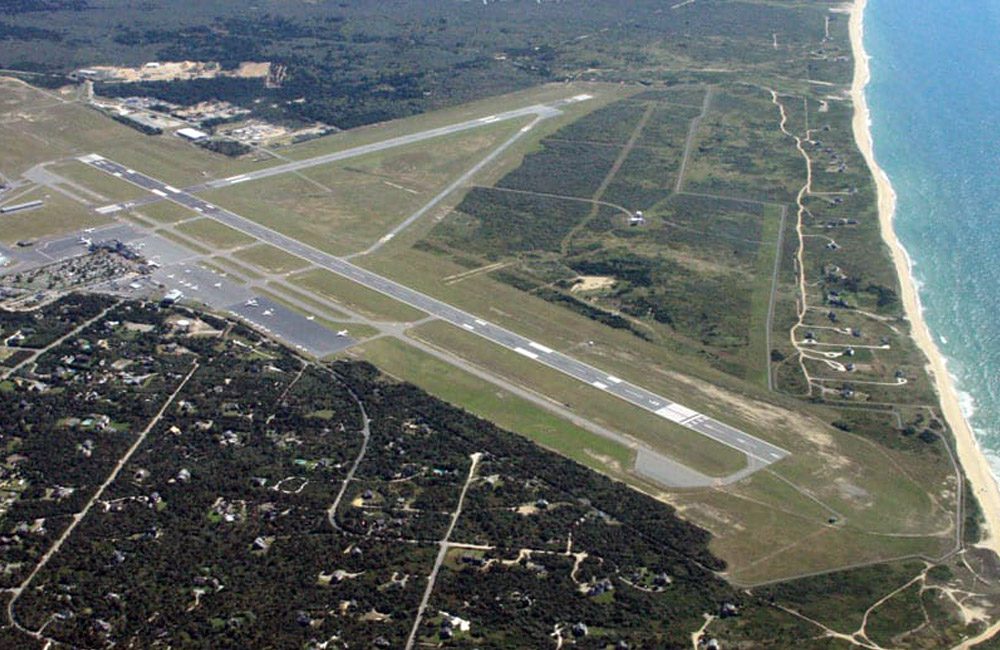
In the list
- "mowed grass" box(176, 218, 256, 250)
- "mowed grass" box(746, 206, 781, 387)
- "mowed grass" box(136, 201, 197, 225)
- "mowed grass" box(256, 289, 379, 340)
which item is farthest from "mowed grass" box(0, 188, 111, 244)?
"mowed grass" box(746, 206, 781, 387)

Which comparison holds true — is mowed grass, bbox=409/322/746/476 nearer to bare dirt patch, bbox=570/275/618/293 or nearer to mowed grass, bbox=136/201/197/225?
bare dirt patch, bbox=570/275/618/293

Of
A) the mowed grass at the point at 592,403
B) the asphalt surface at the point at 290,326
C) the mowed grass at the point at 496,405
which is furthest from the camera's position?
the asphalt surface at the point at 290,326

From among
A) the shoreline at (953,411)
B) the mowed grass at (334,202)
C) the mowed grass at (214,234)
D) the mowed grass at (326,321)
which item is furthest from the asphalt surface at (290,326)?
the shoreline at (953,411)

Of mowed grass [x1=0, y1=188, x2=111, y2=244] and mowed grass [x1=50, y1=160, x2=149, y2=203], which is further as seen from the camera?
mowed grass [x1=50, y1=160, x2=149, y2=203]

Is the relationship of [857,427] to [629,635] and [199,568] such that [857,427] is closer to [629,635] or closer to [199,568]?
[629,635]

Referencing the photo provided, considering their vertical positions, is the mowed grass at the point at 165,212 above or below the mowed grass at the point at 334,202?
below

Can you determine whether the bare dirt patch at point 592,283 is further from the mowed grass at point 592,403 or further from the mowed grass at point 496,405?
the mowed grass at point 496,405
